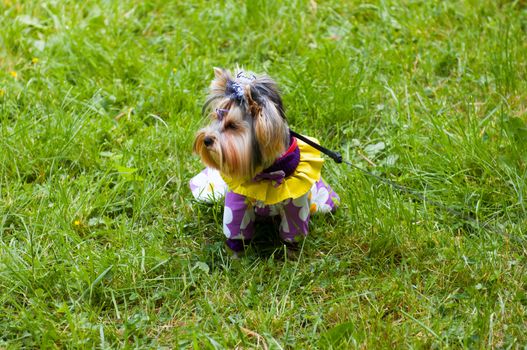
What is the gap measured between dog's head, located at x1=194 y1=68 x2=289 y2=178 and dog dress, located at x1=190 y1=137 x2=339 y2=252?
114 millimetres

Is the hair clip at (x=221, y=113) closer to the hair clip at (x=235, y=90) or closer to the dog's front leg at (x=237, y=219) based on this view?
the hair clip at (x=235, y=90)

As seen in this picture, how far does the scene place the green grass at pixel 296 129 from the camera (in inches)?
124

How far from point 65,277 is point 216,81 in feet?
3.76

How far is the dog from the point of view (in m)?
3.10

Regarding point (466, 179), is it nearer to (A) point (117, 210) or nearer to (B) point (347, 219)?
(B) point (347, 219)

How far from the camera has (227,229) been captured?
11.4 ft

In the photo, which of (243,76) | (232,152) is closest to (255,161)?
(232,152)

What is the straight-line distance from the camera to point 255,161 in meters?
3.17

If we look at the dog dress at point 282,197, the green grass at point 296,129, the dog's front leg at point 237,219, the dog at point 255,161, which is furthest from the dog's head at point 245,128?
the green grass at point 296,129

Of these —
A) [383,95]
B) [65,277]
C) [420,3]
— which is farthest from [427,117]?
[65,277]

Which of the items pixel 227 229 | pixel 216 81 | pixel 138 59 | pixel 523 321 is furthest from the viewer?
pixel 138 59

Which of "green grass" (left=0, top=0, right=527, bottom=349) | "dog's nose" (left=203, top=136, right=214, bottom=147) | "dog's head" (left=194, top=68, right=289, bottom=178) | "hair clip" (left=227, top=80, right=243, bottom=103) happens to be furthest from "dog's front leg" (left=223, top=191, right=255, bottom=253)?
"hair clip" (left=227, top=80, right=243, bottom=103)

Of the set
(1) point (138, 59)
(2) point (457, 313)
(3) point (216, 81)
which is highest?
(3) point (216, 81)

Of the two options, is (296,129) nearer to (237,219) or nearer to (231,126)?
(237,219)
